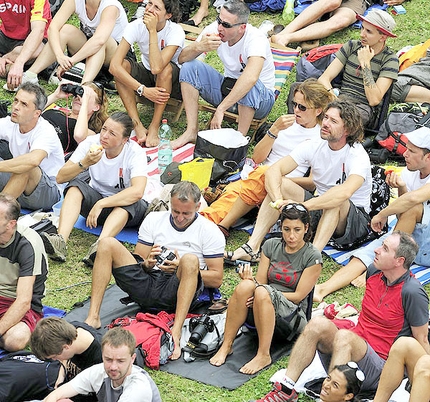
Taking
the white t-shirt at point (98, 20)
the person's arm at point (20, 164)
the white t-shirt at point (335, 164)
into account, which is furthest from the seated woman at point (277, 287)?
the white t-shirt at point (98, 20)

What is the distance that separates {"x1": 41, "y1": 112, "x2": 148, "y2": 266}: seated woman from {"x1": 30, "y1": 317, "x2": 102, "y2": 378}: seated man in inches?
76.0

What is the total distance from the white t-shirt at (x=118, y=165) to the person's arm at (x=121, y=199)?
0.48 feet

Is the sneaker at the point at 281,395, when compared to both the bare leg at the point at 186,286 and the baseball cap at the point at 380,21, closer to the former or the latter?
the bare leg at the point at 186,286

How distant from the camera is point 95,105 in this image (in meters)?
11.2

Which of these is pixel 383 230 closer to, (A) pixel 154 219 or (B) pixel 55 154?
(A) pixel 154 219

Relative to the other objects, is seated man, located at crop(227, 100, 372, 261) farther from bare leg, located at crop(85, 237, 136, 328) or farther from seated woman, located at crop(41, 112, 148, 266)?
bare leg, located at crop(85, 237, 136, 328)

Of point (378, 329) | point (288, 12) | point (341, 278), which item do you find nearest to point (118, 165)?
point (341, 278)

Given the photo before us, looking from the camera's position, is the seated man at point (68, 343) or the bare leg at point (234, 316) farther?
the bare leg at point (234, 316)

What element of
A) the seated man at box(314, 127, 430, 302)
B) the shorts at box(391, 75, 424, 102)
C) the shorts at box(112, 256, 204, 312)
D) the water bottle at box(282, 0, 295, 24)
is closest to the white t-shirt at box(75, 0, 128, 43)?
the water bottle at box(282, 0, 295, 24)

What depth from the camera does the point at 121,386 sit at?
7.28 meters

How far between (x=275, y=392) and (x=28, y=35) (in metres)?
6.55

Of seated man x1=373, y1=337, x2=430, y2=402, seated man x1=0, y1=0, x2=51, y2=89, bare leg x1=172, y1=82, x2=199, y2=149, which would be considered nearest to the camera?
seated man x1=373, y1=337, x2=430, y2=402

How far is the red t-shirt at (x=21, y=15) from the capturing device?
12586 mm

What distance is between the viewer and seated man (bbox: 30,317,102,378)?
747 centimetres
